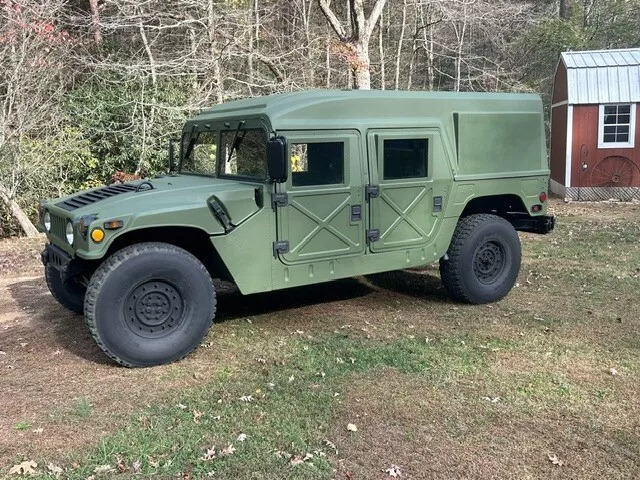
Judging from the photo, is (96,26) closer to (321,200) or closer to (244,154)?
(244,154)

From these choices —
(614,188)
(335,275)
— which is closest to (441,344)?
(335,275)

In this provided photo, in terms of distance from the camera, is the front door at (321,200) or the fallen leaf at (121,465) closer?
the fallen leaf at (121,465)

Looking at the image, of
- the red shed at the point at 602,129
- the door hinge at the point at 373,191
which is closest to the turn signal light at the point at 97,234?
the door hinge at the point at 373,191

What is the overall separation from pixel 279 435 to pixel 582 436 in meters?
1.82

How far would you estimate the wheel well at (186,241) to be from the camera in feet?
16.1

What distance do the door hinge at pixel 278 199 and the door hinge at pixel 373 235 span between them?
3.06 ft

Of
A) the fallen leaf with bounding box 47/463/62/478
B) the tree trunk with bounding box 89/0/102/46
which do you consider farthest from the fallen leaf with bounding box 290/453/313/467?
the tree trunk with bounding box 89/0/102/46

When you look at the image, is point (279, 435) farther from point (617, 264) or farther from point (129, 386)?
point (617, 264)

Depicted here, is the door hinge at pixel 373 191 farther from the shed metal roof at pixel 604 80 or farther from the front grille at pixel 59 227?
the shed metal roof at pixel 604 80

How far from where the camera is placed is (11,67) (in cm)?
1181

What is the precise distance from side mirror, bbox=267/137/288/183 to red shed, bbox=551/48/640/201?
13.9 m

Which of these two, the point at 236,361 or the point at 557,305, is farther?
the point at 557,305

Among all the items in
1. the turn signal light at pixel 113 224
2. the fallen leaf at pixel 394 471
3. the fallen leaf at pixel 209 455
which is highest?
the turn signal light at pixel 113 224

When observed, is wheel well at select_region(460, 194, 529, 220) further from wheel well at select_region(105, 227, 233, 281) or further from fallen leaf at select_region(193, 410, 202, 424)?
fallen leaf at select_region(193, 410, 202, 424)
